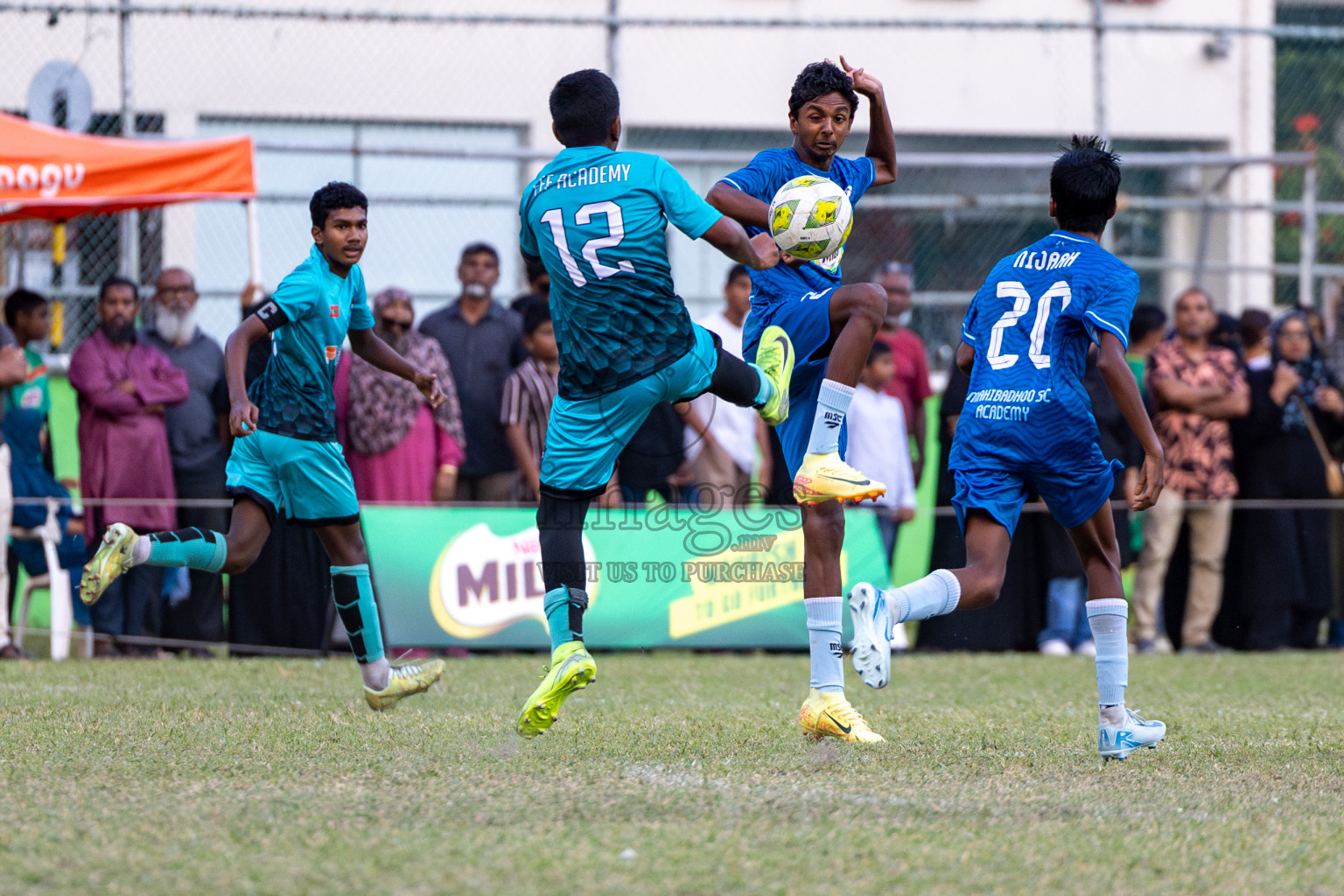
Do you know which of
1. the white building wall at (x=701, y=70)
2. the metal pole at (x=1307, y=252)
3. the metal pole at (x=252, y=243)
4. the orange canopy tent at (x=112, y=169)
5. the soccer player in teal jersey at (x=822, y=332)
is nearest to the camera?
the soccer player in teal jersey at (x=822, y=332)

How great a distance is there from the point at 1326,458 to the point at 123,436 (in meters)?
8.55

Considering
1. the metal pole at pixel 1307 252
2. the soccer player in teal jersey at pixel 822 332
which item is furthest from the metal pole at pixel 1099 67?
the soccer player in teal jersey at pixel 822 332

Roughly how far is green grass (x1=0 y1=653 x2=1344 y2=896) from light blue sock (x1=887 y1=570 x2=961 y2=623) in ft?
1.60

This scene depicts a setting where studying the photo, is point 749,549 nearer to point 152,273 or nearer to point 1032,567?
point 1032,567

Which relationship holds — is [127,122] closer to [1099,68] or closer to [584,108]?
[584,108]

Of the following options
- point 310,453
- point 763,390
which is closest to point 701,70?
point 310,453

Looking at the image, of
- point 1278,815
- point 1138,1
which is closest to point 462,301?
point 1278,815

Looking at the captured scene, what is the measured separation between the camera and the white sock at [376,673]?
669 cm

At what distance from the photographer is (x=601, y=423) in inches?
210

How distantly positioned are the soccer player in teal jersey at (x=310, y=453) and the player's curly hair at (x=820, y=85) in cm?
204

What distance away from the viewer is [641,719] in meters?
6.38

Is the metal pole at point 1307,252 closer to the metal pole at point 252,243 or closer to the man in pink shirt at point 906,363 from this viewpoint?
the man in pink shirt at point 906,363

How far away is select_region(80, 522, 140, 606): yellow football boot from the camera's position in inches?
248

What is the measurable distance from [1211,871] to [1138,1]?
50.3 feet
